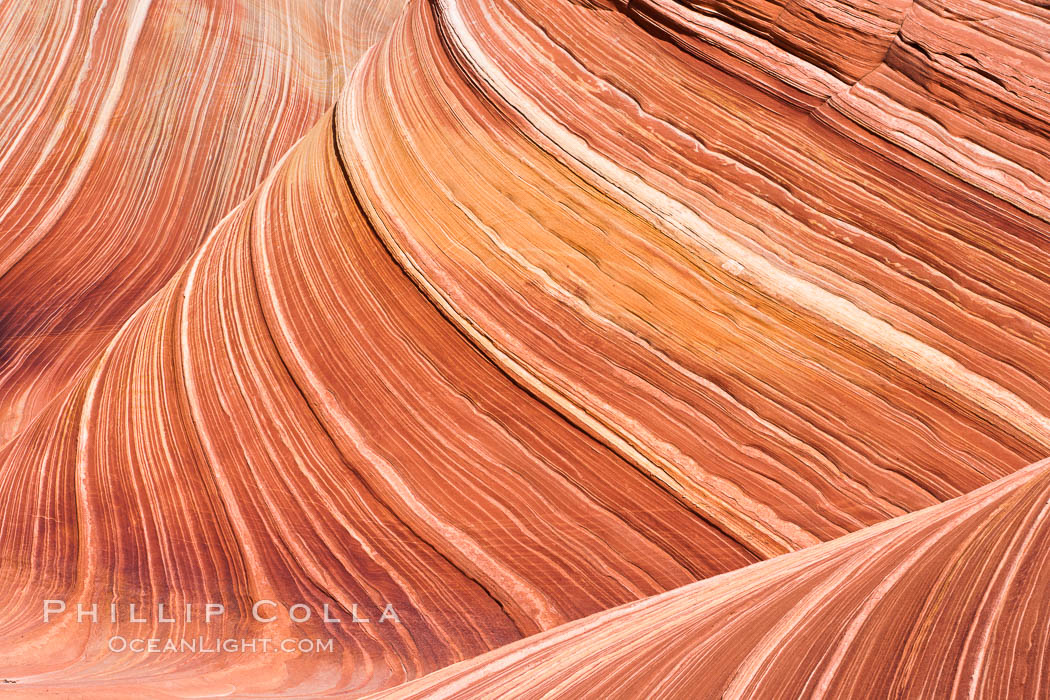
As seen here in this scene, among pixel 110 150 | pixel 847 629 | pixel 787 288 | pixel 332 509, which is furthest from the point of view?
pixel 110 150

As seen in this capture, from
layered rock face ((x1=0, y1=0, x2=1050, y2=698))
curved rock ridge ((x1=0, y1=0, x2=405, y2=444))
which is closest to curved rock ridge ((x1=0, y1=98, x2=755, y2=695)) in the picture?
layered rock face ((x1=0, y1=0, x2=1050, y2=698))

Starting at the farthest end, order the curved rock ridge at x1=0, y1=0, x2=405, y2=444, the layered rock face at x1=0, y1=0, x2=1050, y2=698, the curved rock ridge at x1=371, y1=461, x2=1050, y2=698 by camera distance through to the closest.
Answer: the curved rock ridge at x1=0, y1=0, x2=405, y2=444, the layered rock face at x1=0, y1=0, x2=1050, y2=698, the curved rock ridge at x1=371, y1=461, x2=1050, y2=698

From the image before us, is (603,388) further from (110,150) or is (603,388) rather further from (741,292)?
(110,150)

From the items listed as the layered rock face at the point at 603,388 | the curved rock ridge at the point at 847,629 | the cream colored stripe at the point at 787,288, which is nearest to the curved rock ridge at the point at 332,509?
the layered rock face at the point at 603,388

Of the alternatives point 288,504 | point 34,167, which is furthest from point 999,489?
point 34,167

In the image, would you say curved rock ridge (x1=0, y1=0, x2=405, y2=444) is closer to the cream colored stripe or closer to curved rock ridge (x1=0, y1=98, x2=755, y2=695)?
curved rock ridge (x1=0, y1=98, x2=755, y2=695)

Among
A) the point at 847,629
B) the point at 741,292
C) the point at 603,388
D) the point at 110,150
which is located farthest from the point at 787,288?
the point at 110,150

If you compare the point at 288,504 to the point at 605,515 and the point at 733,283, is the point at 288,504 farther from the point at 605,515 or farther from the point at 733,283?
the point at 733,283
